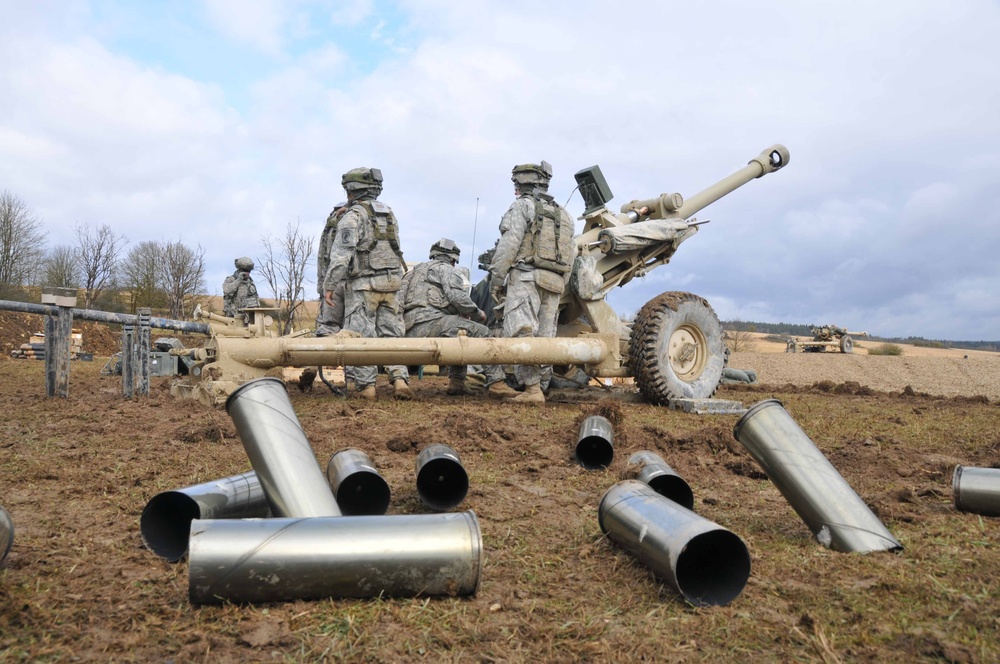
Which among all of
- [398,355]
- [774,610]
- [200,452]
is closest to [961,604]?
[774,610]

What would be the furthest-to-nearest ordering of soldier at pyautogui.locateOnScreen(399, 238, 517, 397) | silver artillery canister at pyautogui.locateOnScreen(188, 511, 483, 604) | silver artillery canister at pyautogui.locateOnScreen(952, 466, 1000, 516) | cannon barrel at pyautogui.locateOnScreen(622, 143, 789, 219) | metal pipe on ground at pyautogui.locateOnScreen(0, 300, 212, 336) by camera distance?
→ cannon barrel at pyautogui.locateOnScreen(622, 143, 789, 219)
soldier at pyautogui.locateOnScreen(399, 238, 517, 397)
metal pipe on ground at pyautogui.locateOnScreen(0, 300, 212, 336)
silver artillery canister at pyautogui.locateOnScreen(952, 466, 1000, 516)
silver artillery canister at pyautogui.locateOnScreen(188, 511, 483, 604)

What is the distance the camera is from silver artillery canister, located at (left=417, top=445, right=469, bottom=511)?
3.96 meters

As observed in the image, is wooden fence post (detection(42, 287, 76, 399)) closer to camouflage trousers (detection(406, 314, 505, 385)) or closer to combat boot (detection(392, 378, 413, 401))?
combat boot (detection(392, 378, 413, 401))

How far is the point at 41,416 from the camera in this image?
21.6 feet

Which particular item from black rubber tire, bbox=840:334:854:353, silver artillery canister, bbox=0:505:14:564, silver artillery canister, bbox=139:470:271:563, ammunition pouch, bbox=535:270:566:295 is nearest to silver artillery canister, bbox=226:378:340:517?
silver artillery canister, bbox=139:470:271:563

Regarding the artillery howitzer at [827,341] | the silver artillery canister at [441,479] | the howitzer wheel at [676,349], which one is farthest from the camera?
the artillery howitzer at [827,341]

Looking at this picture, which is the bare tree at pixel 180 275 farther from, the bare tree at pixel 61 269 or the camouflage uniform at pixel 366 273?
the camouflage uniform at pixel 366 273

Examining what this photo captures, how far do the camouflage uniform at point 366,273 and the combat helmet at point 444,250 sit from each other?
5.77 feet

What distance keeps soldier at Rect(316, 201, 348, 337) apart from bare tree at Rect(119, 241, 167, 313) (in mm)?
20516

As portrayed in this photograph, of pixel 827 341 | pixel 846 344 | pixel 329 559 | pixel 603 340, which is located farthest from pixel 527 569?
pixel 846 344

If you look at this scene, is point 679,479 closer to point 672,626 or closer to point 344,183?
point 672,626

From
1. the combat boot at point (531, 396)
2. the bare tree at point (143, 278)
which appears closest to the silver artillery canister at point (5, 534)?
the combat boot at point (531, 396)

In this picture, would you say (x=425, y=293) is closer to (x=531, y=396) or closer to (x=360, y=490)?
(x=531, y=396)

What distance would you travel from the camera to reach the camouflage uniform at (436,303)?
1003cm
